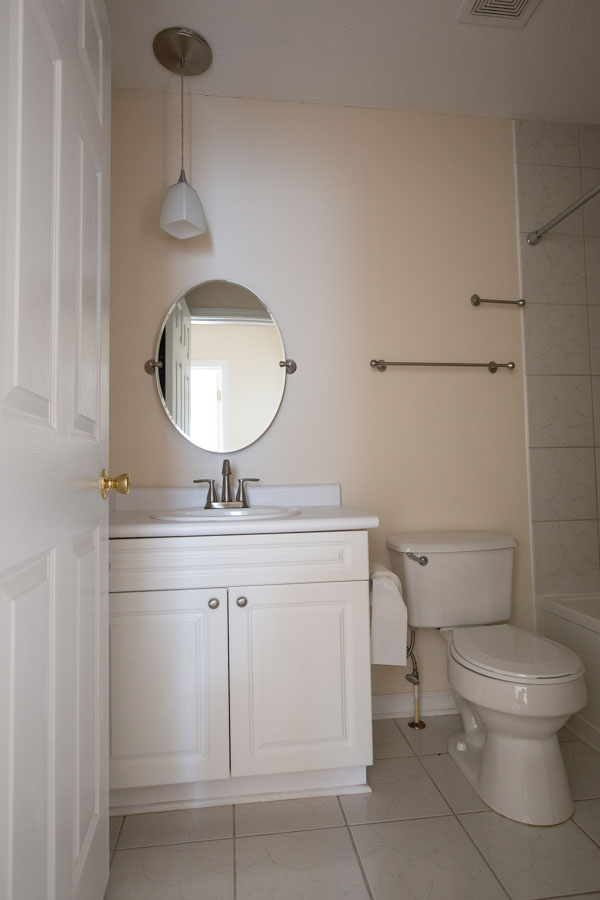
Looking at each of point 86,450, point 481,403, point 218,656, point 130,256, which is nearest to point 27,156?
point 86,450

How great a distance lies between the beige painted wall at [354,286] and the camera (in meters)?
1.89

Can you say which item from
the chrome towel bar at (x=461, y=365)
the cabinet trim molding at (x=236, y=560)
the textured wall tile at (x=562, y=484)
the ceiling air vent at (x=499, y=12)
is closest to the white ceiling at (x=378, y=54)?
the ceiling air vent at (x=499, y=12)

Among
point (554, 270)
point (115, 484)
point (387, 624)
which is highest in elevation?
point (554, 270)

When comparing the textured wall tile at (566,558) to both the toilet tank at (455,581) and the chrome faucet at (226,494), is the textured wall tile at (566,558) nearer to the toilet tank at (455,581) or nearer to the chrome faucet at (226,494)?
the toilet tank at (455,581)

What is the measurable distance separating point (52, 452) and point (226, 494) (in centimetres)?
109

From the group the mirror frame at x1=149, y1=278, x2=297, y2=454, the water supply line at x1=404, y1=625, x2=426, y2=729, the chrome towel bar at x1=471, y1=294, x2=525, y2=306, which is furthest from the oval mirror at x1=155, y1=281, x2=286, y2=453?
the water supply line at x1=404, y1=625, x2=426, y2=729

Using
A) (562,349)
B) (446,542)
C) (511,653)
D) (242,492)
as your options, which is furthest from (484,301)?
(511,653)

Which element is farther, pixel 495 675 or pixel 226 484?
pixel 226 484

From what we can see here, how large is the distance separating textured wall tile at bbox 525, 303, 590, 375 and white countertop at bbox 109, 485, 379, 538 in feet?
3.19

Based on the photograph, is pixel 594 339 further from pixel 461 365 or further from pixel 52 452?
pixel 52 452

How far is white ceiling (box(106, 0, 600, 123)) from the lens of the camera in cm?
161

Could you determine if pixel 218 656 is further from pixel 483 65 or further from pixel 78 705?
pixel 483 65

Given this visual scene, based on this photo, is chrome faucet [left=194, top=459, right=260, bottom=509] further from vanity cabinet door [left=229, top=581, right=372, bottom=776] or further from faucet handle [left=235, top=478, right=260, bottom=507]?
vanity cabinet door [left=229, top=581, right=372, bottom=776]

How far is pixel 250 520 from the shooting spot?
1.48 meters
